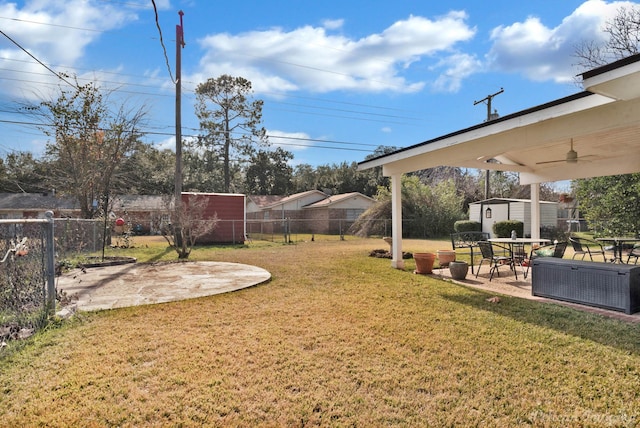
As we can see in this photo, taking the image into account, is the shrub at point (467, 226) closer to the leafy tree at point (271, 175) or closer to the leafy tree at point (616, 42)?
the leafy tree at point (616, 42)

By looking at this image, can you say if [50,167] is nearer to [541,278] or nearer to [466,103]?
Answer: [541,278]

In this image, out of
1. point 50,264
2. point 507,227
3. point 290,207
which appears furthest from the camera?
point 290,207

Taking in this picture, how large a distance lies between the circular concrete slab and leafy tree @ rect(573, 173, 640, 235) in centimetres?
1056

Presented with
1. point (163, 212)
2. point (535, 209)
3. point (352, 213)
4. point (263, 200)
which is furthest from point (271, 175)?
point (535, 209)

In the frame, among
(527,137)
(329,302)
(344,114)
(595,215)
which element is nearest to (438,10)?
(527,137)

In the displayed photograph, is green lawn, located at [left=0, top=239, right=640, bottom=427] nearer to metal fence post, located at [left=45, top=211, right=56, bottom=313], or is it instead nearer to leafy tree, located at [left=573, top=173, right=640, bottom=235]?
metal fence post, located at [left=45, top=211, right=56, bottom=313]

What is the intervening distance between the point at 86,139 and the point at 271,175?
24864mm

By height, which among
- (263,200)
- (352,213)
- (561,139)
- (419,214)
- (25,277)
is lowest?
(25,277)

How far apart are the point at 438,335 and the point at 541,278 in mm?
2793

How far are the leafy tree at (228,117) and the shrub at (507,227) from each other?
21106mm

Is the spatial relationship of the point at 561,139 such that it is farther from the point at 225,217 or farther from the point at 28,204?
the point at 28,204

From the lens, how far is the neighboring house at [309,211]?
84.9 ft

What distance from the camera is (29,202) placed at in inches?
1187

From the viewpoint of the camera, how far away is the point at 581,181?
11742 mm
